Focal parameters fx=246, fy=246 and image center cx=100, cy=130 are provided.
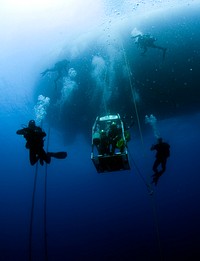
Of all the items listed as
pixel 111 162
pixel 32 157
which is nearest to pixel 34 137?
pixel 32 157

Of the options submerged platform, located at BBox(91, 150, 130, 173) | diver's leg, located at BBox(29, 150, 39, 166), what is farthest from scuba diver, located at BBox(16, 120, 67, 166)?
submerged platform, located at BBox(91, 150, 130, 173)

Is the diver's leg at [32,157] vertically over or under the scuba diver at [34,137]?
under

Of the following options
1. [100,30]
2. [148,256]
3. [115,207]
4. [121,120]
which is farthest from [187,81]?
[115,207]

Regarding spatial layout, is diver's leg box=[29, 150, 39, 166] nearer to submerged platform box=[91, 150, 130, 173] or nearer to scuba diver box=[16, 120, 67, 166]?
scuba diver box=[16, 120, 67, 166]

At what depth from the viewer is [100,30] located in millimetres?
19719

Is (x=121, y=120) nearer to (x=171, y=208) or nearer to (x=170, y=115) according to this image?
(x=170, y=115)

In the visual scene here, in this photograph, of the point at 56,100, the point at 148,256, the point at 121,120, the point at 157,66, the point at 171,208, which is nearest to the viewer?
the point at 121,120

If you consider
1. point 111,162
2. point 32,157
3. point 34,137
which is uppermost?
point 34,137

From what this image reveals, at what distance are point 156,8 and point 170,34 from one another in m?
3.01

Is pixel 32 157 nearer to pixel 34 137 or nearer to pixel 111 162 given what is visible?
pixel 34 137

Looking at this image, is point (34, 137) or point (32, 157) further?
point (32, 157)

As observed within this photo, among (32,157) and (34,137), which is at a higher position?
(34,137)

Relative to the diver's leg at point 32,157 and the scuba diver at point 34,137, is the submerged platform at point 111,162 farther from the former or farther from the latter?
the diver's leg at point 32,157

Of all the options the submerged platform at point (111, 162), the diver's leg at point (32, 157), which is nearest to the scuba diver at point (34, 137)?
the diver's leg at point (32, 157)
